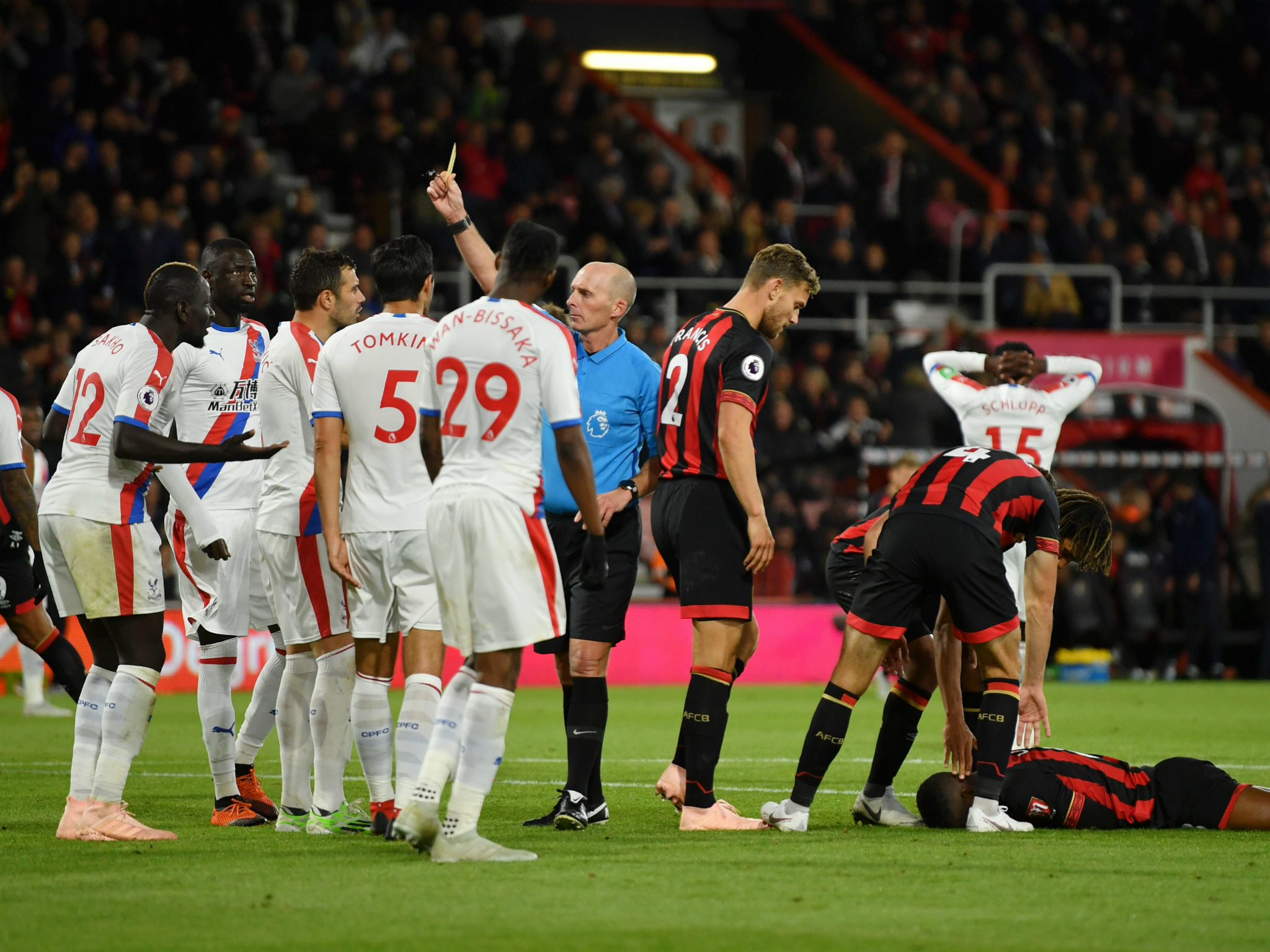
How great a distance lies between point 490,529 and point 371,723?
54.7 inches

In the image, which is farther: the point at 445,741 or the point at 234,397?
the point at 234,397

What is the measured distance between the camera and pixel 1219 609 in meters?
20.0

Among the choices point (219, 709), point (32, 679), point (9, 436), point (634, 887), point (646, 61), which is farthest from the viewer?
point (646, 61)

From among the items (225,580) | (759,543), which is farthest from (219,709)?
(759,543)

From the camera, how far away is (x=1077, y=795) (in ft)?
23.8

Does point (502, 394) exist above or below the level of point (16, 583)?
above

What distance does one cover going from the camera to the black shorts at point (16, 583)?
36.0ft

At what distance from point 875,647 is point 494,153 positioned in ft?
48.2

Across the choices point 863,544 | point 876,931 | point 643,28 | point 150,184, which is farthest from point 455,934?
point 643,28

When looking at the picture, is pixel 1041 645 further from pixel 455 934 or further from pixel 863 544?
pixel 455 934

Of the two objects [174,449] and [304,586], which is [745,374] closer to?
[304,586]

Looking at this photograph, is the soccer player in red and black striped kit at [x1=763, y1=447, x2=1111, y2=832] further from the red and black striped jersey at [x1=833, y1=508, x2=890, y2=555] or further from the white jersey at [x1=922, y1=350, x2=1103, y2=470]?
the white jersey at [x1=922, y1=350, x2=1103, y2=470]

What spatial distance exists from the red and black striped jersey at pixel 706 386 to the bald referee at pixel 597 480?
272mm

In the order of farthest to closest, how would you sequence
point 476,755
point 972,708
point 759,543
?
point 972,708 < point 759,543 < point 476,755
